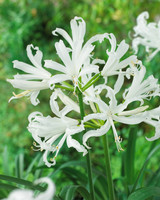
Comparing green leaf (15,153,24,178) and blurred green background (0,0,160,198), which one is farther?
blurred green background (0,0,160,198)

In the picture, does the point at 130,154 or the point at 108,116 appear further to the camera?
the point at 130,154

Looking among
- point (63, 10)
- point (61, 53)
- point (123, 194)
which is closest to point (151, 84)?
point (61, 53)

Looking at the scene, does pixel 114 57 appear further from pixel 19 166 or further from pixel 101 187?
pixel 19 166

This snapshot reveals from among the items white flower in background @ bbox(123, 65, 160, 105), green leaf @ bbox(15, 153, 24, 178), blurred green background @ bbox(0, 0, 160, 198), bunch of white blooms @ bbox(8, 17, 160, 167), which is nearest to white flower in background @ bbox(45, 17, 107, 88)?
bunch of white blooms @ bbox(8, 17, 160, 167)

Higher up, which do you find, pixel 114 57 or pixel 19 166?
pixel 114 57

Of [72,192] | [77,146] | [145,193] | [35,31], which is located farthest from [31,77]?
[35,31]

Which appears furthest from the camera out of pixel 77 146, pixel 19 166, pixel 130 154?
pixel 19 166

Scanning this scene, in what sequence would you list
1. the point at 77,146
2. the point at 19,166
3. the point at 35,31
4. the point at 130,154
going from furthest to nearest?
1. the point at 35,31
2. the point at 19,166
3. the point at 130,154
4. the point at 77,146

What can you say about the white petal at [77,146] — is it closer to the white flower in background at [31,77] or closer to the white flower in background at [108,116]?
the white flower in background at [108,116]

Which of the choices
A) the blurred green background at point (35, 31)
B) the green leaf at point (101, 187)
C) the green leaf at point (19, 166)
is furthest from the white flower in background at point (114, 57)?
the blurred green background at point (35, 31)

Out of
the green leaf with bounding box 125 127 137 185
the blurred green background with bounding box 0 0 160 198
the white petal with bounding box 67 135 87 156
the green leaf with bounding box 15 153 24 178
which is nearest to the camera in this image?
the white petal with bounding box 67 135 87 156

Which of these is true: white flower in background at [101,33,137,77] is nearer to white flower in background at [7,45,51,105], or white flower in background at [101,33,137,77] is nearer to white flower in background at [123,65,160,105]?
white flower in background at [123,65,160,105]
